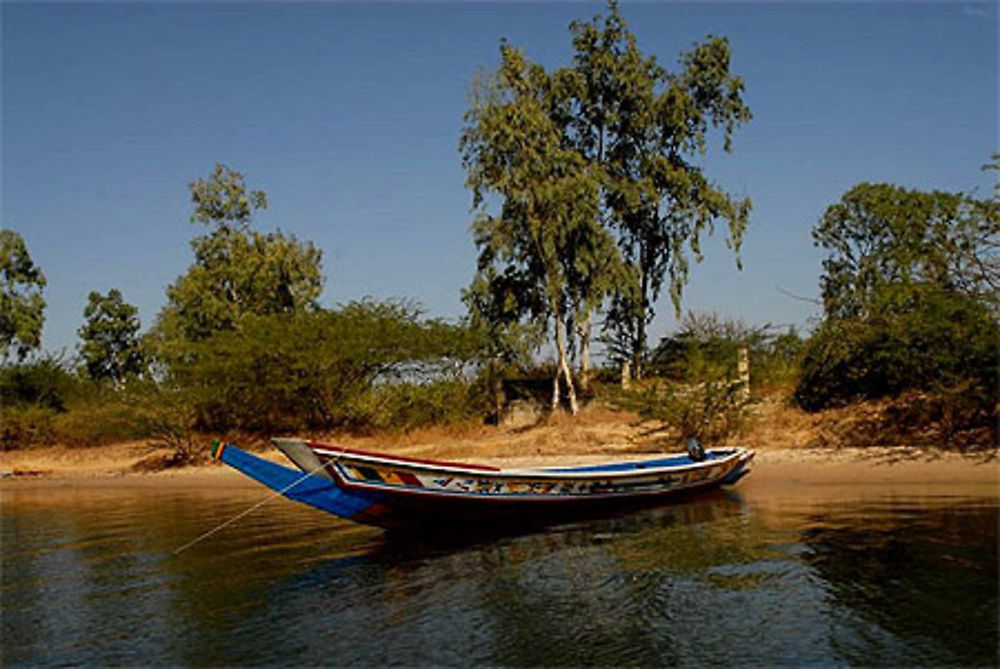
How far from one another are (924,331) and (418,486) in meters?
14.2

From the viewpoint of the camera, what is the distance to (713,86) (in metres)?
31.7

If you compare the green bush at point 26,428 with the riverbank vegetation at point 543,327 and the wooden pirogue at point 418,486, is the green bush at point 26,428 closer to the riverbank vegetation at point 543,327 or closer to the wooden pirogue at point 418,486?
the riverbank vegetation at point 543,327

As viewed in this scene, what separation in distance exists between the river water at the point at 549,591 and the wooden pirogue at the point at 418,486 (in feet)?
1.54

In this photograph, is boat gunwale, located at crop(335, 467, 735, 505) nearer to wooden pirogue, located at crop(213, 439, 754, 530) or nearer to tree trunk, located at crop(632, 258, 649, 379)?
wooden pirogue, located at crop(213, 439, 754, 530)

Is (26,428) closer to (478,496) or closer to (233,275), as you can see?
(233,275)

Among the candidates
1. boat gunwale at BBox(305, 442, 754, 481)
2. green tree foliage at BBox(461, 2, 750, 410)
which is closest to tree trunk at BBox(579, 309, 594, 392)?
green tree foliage at BBox(461, 2, 750, 410)

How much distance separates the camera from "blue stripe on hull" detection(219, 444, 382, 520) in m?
13.1

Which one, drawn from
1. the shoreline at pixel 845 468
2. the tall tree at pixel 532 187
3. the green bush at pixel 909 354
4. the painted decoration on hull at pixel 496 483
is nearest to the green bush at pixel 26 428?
the shoreline at pixel 845 468

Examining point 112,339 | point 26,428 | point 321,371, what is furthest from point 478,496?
point 112,339

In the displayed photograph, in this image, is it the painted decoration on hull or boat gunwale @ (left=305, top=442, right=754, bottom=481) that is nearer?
boat gunwale @ (left=305, top=442, right=754, bottom=481)

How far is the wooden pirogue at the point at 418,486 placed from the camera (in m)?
12.9

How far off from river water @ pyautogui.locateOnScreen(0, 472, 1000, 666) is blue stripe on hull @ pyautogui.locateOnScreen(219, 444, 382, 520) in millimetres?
756

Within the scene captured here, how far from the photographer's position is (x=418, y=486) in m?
13.5

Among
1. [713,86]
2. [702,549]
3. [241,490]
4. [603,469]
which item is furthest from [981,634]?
[713,86]
